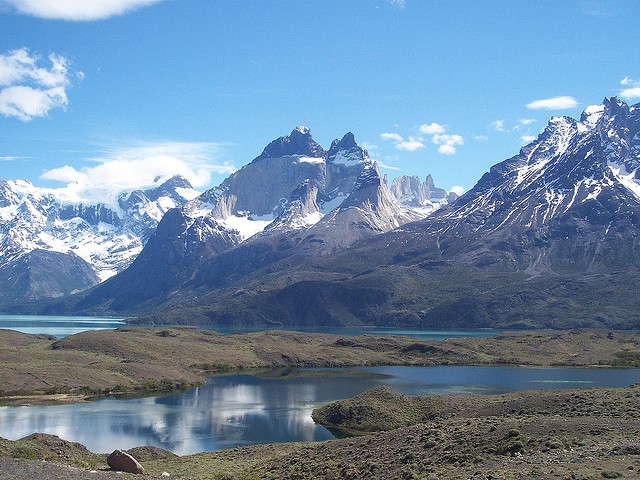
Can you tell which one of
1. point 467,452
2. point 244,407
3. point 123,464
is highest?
point 467,452

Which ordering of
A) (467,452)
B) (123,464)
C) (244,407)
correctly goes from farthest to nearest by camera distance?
1. (244,407)
2. (123,464)
3. (467,452)

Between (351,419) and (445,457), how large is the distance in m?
47.1

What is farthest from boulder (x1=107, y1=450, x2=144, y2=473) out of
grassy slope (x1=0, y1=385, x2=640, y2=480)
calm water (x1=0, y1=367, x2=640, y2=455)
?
calm water (x1=0, y1=367, x2=640, y2=455)

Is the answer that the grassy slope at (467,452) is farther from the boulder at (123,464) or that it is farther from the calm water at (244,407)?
the calm water at (244,407)

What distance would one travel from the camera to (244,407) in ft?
408

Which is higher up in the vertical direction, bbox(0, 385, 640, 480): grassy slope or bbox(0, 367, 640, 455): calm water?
bbox(0, 385, 640, 480): grassy slope

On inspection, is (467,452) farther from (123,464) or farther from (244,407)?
(244,407)

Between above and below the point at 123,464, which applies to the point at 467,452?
above

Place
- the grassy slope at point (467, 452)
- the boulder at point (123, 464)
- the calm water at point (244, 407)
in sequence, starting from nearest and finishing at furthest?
the grassy slope at point (467, 452)
the boulder at point (123, 464)
the calm water at point (244, 407)

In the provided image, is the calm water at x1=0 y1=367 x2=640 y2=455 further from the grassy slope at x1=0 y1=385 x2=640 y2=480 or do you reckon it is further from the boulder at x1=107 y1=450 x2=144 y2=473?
the boulder at x1=107 y1=450 x2=144 y2=473

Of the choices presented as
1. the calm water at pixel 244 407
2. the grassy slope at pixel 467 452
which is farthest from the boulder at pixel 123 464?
the calm water at pixel 244 407

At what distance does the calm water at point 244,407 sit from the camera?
314ft

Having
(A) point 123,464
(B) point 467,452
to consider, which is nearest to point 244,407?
(A) point 123,464

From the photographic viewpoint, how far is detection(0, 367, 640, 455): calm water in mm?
95562
